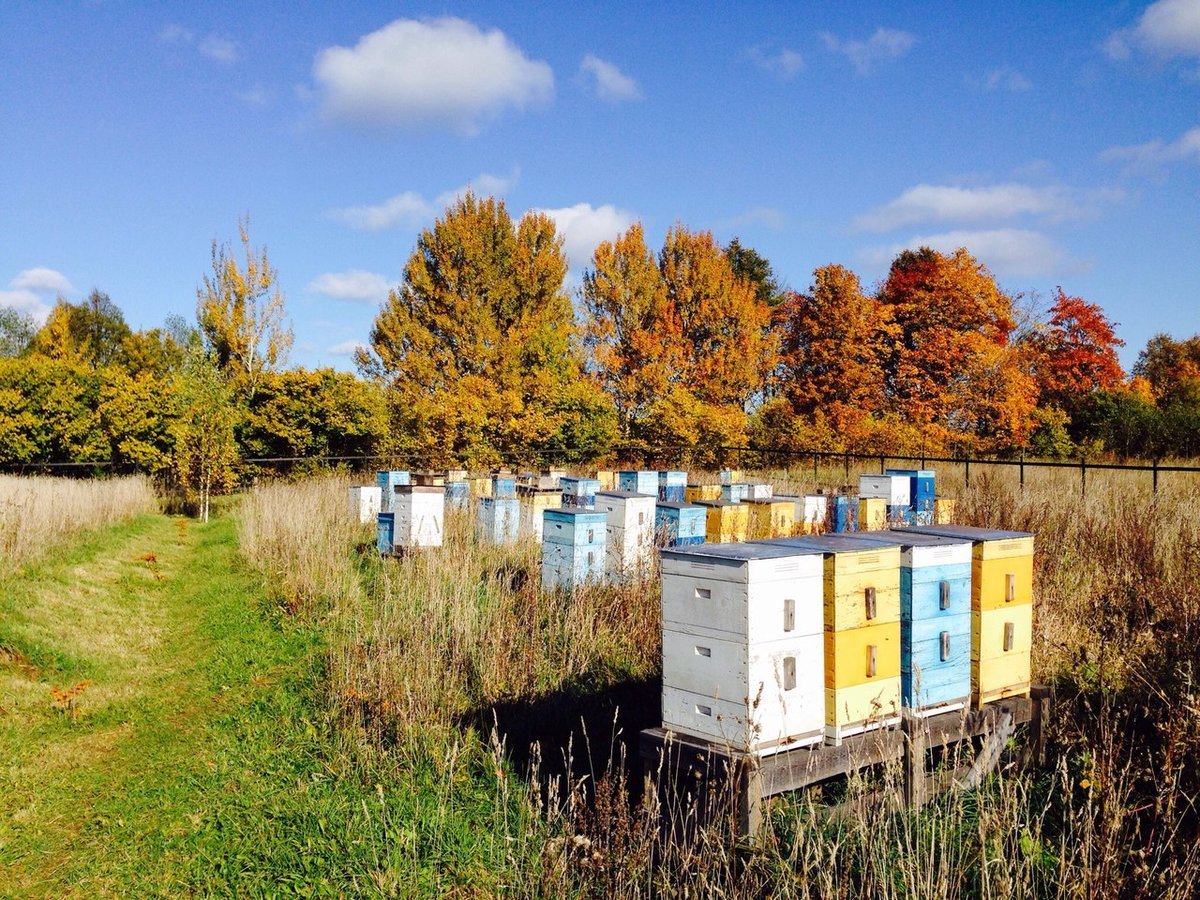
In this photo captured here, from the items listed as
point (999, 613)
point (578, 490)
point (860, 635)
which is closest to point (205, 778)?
point (860, 635)

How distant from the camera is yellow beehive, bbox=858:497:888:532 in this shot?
13.1 meters

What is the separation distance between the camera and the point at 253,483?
22000mm

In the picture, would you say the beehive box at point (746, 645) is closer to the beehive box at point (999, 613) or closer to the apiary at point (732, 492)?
the beehive box at point (999, 613)

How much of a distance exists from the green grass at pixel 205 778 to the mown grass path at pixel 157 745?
2 cm

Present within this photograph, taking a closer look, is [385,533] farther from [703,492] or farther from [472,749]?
[472,749]

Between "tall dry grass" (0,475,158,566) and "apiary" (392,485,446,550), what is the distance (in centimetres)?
468

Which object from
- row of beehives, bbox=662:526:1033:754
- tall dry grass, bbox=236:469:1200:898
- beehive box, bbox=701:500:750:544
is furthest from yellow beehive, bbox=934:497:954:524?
row of beehives, bbox=662:526:1033:754

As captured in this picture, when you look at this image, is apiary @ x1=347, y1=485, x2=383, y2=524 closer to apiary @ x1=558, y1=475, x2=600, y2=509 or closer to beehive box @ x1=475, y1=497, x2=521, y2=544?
apiary @ x1=558, y1=475, x2=600, y2=509

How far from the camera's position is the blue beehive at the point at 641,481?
14234mm

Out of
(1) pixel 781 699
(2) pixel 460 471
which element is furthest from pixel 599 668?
(2) pixel 460 471

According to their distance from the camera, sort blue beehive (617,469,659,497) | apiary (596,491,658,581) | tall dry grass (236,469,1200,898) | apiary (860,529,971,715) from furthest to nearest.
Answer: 1. blue beehive (617,469,659,497)
2. apiary (596,491,658,581)
3. apiary (860,529,971,715)
4. tall dry grass (236,469,1200,898)

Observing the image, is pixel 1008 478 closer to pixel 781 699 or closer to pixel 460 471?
pixel 460 471

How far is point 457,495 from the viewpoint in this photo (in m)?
14.1

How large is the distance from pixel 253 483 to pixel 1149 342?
154ft
